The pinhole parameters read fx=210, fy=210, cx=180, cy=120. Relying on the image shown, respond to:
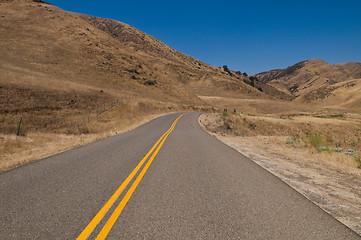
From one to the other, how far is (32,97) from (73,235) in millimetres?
27683

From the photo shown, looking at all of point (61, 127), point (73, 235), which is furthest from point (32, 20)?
point (73, 235)

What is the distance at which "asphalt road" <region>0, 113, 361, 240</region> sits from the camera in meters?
3.06

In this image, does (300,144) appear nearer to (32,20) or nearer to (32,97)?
(32,97)

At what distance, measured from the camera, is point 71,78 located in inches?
1786

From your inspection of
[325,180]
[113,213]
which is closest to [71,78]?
[113,213]

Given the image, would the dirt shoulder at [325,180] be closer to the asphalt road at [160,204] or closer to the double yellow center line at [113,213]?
the asphalt road at [160,204]

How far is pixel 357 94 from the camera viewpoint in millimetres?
86938

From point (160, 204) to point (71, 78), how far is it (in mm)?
48647

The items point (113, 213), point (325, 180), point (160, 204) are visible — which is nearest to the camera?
point (113, 213)

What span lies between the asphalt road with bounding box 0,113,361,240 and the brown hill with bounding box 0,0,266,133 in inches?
502

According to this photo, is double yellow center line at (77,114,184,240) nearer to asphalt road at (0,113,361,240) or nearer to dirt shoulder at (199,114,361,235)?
asphalt road at (0,113,361,240)

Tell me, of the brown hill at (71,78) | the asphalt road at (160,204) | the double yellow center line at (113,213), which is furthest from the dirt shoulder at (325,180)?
the brown hill at (71,78)

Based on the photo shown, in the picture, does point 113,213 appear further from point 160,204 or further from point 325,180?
point 325,180

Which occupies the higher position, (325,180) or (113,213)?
(325,180)
